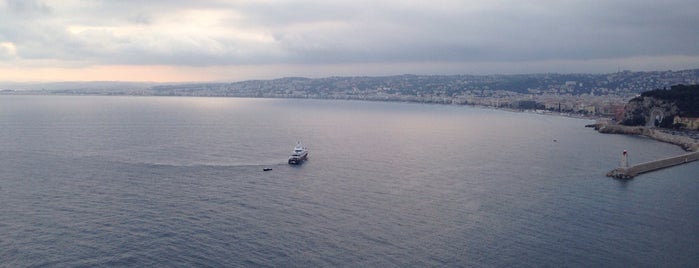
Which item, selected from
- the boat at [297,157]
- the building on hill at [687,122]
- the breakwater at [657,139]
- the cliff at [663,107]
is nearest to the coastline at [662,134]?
the breakwater at [657,139]

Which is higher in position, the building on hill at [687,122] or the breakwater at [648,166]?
the building on hill at [687,122]

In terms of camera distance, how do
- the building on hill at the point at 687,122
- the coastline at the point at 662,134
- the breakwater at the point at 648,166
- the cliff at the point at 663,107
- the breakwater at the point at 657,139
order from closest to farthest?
1. the breakwater at the point at 648,166
2. the breakwater at the point at 657,139
3. the coastline at the point at 662,134
4. the building on hill at the point at 687,122
5. the cliff at the point at 663,107

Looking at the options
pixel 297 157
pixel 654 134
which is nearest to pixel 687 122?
pixel 654 134

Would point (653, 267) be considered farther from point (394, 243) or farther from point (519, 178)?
point (519, 178)

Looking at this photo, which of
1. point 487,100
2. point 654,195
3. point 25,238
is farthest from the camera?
point 487,100

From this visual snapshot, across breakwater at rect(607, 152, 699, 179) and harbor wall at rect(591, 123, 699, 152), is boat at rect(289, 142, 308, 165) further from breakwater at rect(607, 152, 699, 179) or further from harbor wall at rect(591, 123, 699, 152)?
harbor wall at rect(591, 123, 699, 152)

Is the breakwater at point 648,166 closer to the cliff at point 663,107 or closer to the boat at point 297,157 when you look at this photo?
the boat at point 297,157

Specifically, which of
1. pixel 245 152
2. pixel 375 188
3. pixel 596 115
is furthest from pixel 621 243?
pixel 596 115

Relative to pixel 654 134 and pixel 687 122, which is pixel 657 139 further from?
pixel 687 122
